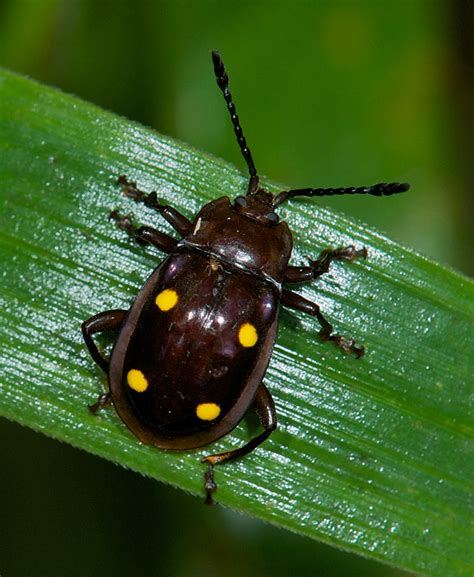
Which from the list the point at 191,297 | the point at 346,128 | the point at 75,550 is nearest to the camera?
the point at 191,297

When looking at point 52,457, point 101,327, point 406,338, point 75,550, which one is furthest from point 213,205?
point 75,550

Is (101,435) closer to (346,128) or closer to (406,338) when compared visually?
(406,338)

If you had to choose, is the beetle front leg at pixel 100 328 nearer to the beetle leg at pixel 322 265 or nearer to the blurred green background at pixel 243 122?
the beetle leg at pixel 322 265

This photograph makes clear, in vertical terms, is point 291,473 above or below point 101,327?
below

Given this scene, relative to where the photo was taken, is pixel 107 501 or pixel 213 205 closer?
pixel 213 205

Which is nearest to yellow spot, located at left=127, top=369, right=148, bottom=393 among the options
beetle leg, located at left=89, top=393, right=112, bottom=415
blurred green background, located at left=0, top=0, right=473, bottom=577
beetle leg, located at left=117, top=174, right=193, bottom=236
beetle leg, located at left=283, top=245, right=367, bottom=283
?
beetle leg, located at left=89, top=393, right=112, bottom=415

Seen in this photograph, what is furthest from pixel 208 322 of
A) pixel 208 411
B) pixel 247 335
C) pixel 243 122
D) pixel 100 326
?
pixel 243 122

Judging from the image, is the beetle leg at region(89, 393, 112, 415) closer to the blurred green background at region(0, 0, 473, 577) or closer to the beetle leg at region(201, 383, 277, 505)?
the beetle leg at region(201, 383, 277, 505)
